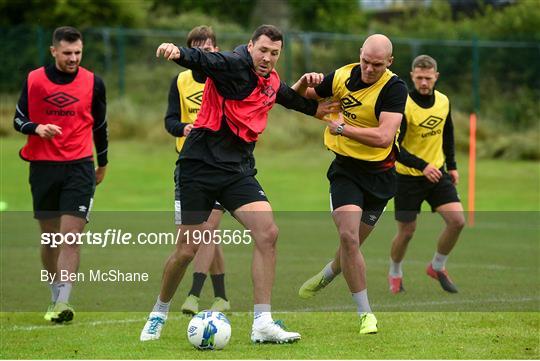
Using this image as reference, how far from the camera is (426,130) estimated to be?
11.9 metres

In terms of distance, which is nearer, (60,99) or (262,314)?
(262,314)

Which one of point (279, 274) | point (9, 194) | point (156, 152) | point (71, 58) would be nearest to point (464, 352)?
point (71, 58)

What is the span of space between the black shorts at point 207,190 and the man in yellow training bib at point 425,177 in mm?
3490

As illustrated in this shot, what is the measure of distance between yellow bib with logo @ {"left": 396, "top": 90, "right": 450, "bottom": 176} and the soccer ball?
4.26m

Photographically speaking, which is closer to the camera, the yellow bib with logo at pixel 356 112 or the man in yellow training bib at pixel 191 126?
the yellow bib with logo at pixel 356 112

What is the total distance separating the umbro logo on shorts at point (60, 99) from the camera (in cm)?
1021

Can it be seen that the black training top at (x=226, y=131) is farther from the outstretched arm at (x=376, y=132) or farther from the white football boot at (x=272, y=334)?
the white football boot at (x=272, y=334)

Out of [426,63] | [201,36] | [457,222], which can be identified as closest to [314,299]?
[457,222]

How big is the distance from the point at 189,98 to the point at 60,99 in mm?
1250

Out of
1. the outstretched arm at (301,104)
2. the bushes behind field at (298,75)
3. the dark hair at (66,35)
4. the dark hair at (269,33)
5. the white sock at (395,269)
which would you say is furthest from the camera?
the bushes behind field at (298,75)

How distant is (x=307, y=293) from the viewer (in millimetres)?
10156

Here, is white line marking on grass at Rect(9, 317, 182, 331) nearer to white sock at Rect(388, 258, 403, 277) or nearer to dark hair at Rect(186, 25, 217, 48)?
dark hair at Rect(186, 25, 217, 48)

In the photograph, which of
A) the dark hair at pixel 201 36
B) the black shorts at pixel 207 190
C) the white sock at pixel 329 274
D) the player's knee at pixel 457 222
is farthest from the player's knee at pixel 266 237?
the player's knee at pixel 457 222

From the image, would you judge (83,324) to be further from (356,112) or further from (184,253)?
(356,112)
